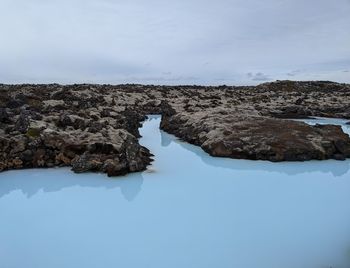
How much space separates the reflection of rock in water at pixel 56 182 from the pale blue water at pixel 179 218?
33 mm

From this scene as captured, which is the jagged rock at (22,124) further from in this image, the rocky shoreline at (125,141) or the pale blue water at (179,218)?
the pale blue water at (179,218)

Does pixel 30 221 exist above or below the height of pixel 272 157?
below

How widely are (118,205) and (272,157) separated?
8457 millimetres

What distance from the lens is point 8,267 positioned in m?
7.01

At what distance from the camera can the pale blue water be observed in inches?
290

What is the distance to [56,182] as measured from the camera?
505 inches

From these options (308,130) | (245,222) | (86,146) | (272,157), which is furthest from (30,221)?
(308,130)

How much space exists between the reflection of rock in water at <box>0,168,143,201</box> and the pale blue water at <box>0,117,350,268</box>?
33 millimetres

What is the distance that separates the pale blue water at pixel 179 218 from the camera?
24.2 ft

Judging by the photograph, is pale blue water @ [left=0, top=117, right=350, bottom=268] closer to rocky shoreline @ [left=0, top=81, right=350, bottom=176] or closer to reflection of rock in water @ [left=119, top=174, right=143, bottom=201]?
reflection of rock in water @ [left=119, top=174, right=143, bottom=201]

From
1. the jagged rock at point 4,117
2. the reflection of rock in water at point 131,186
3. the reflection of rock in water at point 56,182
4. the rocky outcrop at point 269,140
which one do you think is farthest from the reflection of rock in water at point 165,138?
the jagged rock at point 4,117

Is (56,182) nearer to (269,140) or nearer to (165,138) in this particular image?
(269,140)

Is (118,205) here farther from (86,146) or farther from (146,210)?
(86,146)

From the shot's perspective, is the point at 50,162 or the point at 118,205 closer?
the point at 118,205
